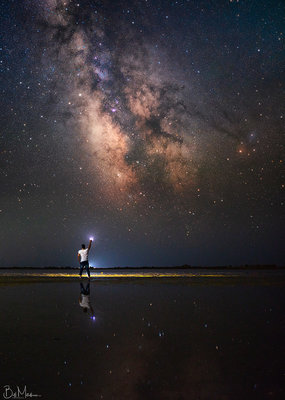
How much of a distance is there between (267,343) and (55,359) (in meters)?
2.90

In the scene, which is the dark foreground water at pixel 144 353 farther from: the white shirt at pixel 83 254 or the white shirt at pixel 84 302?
the white shirt at pixel 83 254

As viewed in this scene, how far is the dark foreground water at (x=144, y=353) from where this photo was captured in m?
3.18

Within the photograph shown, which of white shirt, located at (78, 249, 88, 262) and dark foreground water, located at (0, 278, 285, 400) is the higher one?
white shirt, located at (78, 249, 88, 262)

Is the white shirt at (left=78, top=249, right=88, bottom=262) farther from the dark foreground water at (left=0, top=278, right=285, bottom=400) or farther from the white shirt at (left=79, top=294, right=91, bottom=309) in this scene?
the dark foreground water at (left=0, top=278, right=285, bottom=400)

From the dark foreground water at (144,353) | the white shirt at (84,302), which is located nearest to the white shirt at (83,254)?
the white shirt at (84,302)

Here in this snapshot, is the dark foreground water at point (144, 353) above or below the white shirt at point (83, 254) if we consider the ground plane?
below

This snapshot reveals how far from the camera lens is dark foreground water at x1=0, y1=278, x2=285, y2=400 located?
3.18 m

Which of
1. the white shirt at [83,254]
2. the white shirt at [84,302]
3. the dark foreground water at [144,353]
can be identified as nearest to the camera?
the dark foreground water at [144,353]

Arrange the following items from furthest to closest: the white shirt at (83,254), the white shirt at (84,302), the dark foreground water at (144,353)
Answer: the white shirt at (83,254) → the white shirt at (84,302) → the dark foreground water at (144,353)

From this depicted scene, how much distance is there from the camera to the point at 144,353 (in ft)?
14.3

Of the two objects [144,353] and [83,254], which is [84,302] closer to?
[144,353]

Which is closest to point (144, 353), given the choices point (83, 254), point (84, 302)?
point (84, 302)

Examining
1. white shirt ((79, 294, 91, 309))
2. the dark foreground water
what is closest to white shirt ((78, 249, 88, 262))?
white shirt ((79, 294, 91, 309))

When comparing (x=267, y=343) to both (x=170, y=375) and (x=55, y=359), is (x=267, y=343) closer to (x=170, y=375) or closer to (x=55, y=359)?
(x=170, y=375)
